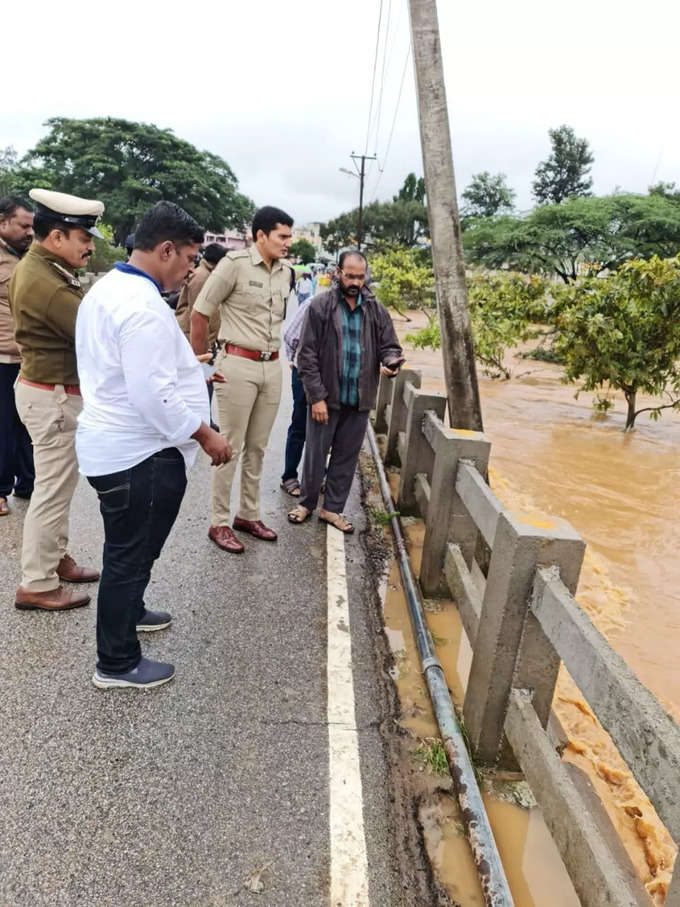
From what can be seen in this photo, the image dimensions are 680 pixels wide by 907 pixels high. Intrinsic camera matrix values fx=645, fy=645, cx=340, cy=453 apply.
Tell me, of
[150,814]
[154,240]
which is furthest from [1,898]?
[154,240]

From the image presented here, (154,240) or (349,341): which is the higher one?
(154,240)

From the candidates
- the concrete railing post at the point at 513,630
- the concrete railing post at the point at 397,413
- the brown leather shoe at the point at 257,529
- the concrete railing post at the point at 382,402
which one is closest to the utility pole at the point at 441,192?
the concrete railing post at the point at 397,413

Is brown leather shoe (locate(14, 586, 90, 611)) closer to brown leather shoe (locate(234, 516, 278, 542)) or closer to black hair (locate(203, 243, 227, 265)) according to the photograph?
brown leather shoe (locate(234, 516, 278, 542))

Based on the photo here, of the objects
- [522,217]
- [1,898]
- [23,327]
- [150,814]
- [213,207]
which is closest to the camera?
[1,898]

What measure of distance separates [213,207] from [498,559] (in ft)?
188

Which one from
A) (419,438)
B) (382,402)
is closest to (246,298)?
(419,438)

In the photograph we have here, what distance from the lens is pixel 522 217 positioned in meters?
24.5

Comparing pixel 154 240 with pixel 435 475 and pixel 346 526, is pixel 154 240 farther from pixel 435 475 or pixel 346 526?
pixel 346 526

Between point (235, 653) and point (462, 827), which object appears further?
point (235, 653)

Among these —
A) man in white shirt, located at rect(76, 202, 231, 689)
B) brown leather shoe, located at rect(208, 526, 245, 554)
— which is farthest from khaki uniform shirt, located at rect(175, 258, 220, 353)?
man in white shirt, located at rect(76, 202, 231, 689)

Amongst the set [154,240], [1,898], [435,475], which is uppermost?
[154,240]

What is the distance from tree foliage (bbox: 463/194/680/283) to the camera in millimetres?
22000

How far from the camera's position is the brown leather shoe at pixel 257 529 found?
178 inches

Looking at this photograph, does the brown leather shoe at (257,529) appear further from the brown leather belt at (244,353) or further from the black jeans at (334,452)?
the brown leather belt at (244,353)
